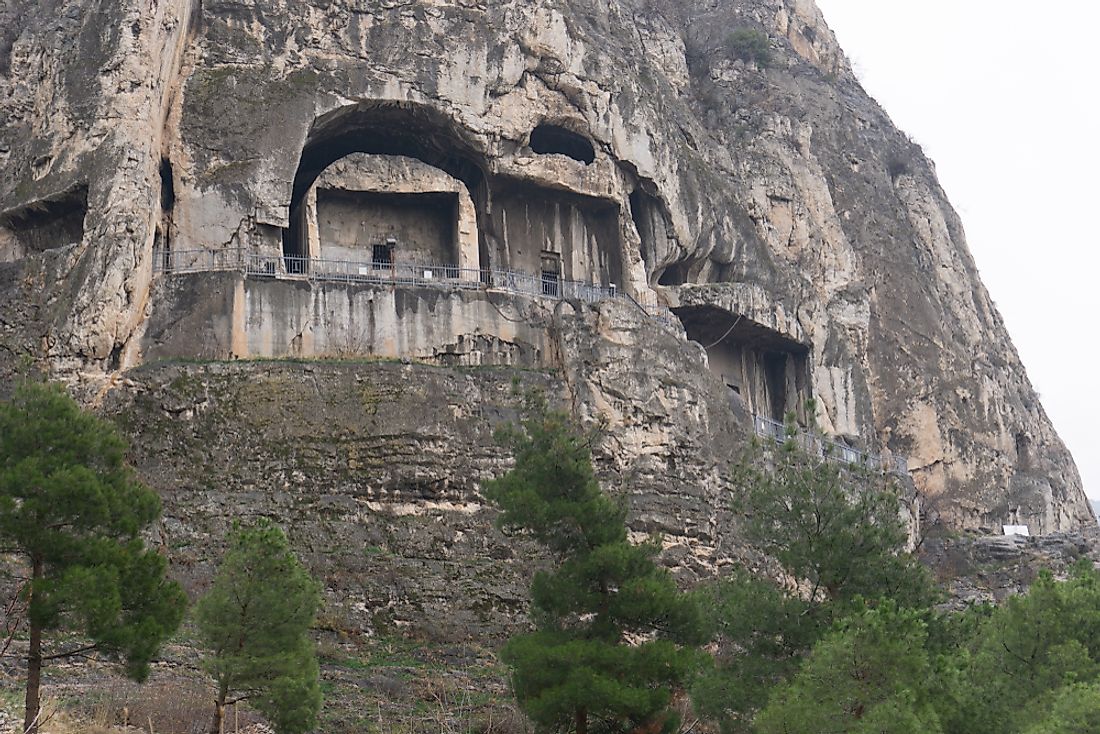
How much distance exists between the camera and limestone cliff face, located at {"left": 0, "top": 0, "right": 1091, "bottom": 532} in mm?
28625

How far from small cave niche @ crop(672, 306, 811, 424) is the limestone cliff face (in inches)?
15.5

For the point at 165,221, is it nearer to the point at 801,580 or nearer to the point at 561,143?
the point at 561,143

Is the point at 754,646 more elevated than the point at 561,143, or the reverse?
the point at 561,143

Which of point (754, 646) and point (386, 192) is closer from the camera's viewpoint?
point (754, 646)

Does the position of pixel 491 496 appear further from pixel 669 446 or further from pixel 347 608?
pixel 669 446

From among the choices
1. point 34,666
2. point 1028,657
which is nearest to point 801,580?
point 1028,657

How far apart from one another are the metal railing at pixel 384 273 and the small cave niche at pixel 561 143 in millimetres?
3315

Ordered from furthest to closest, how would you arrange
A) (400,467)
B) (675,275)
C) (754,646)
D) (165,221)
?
1. (675,275)
2. (165,221)
3. (400,467)
4. (754,646)

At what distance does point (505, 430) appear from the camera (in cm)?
1908

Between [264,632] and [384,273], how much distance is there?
57.1 ft

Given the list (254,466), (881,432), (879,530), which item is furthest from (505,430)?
(881,432)

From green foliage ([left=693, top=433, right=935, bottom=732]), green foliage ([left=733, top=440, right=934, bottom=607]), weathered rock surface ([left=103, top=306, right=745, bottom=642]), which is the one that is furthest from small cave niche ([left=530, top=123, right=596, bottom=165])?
green foliage ([left=693, top=433, right=935, bottom=732])

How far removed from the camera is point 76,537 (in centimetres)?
1566

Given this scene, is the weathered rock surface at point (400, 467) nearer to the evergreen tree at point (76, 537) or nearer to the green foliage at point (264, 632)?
the green foliage at point (264, 632)
